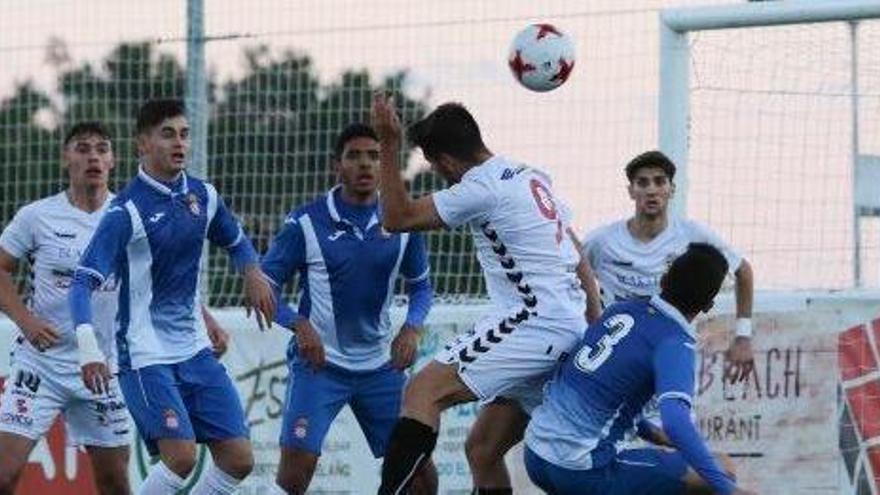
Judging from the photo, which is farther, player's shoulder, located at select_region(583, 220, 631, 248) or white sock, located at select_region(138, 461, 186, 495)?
player's shoulder, located at select_region(583, 220, 631, 248)

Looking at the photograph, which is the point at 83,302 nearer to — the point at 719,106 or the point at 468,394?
the point at 468,394

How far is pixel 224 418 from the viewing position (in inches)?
466

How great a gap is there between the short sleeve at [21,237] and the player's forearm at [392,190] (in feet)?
9.37

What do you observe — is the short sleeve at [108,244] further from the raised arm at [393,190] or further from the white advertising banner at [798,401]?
the white advertising banner at [798,401]

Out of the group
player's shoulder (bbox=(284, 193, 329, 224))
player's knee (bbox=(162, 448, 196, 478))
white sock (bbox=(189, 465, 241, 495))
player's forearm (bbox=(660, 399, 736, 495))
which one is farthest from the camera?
player's shoulder (bbox=(284, 193, 329, 224))

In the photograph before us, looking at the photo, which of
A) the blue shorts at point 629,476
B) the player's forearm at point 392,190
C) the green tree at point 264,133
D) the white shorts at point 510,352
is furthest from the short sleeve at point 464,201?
the green tree at point 264,133

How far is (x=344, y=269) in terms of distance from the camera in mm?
12445

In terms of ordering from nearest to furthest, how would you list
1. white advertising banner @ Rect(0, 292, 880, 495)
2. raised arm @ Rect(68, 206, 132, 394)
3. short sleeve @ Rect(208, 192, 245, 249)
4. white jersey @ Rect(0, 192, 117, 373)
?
raised arm @ Rect(68, 206, 132, 394), short sleeve @ Rect(208, 192, 245, 249), white jersey @ Rect(0, 192, 117, 373), white advertising banner @ Rect(0, 292, 880, 495)

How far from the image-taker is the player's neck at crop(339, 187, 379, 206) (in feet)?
40.9

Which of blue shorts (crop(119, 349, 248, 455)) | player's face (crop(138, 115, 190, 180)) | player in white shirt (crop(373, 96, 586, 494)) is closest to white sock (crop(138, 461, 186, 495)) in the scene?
blue shorts (crop(119, 349, 248, 455))

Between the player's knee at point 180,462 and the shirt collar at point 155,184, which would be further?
the shirt collar at point 155,184

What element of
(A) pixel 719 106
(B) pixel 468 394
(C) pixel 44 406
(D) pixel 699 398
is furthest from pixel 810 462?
(C) pixel 44 406

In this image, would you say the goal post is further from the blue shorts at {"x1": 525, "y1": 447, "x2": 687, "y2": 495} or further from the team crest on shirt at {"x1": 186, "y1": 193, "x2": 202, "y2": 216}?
the blue shorts at {"x1": 525, "y1": 447, "x2": 687, "y2": 495}

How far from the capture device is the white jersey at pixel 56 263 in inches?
497
